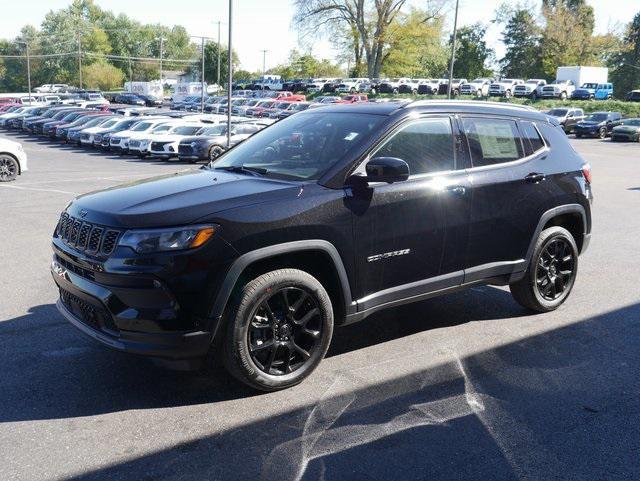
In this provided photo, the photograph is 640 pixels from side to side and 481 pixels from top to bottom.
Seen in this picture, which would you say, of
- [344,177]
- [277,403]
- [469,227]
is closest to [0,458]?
[277,403]

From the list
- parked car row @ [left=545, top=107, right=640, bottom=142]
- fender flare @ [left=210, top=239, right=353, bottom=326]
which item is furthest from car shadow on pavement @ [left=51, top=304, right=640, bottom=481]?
parked car row @ [left=545, top=107, right=640, bottom=142]

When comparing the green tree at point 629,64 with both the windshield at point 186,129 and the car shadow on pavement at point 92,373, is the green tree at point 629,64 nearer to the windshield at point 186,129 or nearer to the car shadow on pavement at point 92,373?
the windshield at point 186,129

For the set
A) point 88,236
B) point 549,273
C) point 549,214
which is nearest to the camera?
point 88,236

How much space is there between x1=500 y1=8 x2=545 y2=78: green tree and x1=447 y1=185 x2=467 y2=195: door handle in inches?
3444

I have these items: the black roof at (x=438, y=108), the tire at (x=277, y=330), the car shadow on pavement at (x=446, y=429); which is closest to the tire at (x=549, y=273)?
the car shadow on pavement at (x=446, y=429)

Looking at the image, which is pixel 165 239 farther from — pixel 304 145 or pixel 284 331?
pixel 304 145

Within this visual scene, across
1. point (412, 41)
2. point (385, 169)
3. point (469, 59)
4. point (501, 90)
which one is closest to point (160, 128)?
point (385, 169)

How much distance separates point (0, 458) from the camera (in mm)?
3434

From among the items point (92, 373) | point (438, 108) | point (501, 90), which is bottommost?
point (92, 373)

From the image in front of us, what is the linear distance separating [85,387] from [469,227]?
116 inches

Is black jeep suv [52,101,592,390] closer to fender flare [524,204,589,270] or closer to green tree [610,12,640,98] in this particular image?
fender flare [524,204,589,270]

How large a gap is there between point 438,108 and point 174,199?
2190 mm

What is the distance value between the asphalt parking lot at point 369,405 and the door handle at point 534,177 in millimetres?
1230

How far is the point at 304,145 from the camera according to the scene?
491 centimetres
